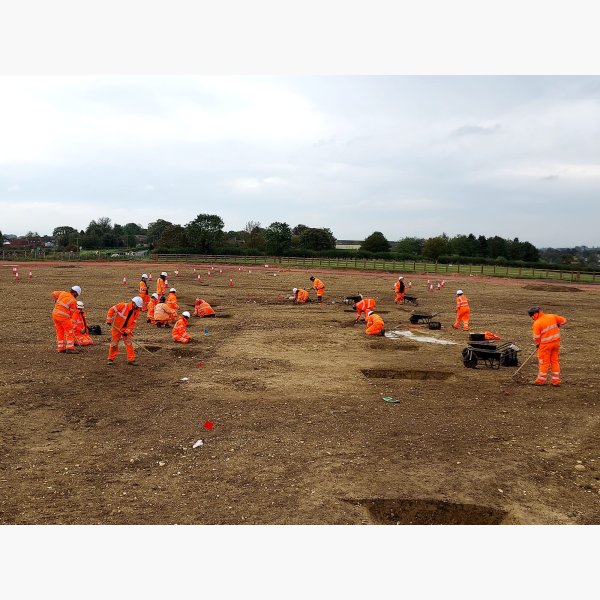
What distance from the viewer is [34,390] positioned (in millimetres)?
8773

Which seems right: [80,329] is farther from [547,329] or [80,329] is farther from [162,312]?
[547,329]

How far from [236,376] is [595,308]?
19860mm

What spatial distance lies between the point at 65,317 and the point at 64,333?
19.8 inches

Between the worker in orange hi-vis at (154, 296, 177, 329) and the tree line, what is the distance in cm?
4080

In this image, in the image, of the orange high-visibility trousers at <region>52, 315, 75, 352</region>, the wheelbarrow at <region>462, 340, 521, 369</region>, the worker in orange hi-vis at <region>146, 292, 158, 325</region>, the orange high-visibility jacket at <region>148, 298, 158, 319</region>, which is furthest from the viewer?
the orange high-visibility jacket at <region>148, 298, 158, 319</region>

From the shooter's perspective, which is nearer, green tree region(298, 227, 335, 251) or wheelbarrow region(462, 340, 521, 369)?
wheelbarrow region(462, 340, 521, 369)

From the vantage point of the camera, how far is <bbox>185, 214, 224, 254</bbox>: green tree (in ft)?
191

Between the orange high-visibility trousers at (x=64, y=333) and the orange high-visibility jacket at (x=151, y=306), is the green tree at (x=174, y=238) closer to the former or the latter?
the orange high-visibility jacket at (x=151, y=306)

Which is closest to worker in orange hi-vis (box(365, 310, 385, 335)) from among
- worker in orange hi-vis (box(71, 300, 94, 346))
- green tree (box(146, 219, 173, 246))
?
worker in orange hi-vis (box(71, 300, 94, 346))

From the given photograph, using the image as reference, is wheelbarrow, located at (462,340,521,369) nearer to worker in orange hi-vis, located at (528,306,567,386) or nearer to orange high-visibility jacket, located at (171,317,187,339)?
worker in orange hi-vis, located at (528,306,567,386)

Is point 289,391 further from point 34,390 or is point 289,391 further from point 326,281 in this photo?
point 326,281

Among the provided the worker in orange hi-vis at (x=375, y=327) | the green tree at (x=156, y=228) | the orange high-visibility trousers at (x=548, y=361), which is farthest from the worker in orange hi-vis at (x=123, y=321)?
the green tree at (x=156, y=228)

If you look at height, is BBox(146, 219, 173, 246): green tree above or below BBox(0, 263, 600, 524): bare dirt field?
above

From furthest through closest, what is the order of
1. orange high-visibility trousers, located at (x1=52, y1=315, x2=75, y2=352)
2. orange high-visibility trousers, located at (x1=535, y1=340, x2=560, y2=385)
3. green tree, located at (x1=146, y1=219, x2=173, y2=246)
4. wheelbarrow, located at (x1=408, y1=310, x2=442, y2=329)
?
green tree, located at (x1=146, y1=219, x2=173, y2=246) < wheelbarrow, located at (x1=408, y1=310, x2=442, y2=329) < orange high-visibility trousers, located at (x1=52, y1=315, x2=75, y2=352) < orange high-visibility trousers, located at (x1=535, y1=340, x2=560, y2=385)
